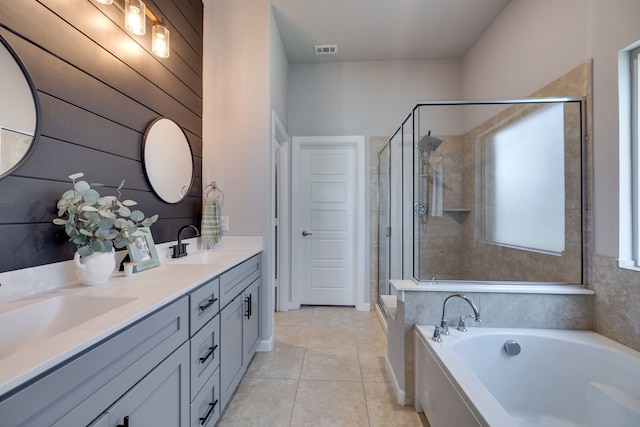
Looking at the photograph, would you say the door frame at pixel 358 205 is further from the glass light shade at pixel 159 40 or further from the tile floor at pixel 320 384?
the glass light shade at pixel 159 40

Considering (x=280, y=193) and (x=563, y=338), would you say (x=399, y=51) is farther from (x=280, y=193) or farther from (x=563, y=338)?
(x=563, y=338)

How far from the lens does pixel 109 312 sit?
2.61 ft

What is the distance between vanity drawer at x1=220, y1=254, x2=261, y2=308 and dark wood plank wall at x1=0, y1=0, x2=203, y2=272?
581mm

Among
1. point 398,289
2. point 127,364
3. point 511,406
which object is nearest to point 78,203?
point 127,364

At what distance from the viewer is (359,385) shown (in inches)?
70.3

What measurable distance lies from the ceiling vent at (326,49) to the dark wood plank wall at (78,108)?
1.45 meters

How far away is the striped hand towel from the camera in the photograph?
2.10 metres

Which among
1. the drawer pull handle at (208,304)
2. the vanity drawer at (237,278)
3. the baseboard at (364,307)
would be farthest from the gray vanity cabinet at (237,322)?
the baseboard at (364,307)

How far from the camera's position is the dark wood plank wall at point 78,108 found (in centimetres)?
96

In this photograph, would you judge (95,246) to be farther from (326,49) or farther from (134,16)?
(326,49)

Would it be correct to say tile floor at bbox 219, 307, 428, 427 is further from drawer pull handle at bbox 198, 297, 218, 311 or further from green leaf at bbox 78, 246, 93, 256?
green leaf at bbox 78, 246, 93, 256

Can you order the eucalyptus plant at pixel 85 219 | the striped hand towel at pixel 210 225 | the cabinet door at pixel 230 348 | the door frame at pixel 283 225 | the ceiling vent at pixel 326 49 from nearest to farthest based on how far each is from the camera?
1. the eucalyptus plant at pixel 85 219
2. the cabinet door at pixel 230 348
3. the striped hand towel at pixel 210 225
4. the ceiling vent at pixel 326 49
5. the door frame at pixel 283 225

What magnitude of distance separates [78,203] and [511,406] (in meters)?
2.30

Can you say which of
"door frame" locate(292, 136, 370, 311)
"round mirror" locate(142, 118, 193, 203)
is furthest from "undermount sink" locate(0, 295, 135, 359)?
"door frame" locate(292, 136, 370, 311)
